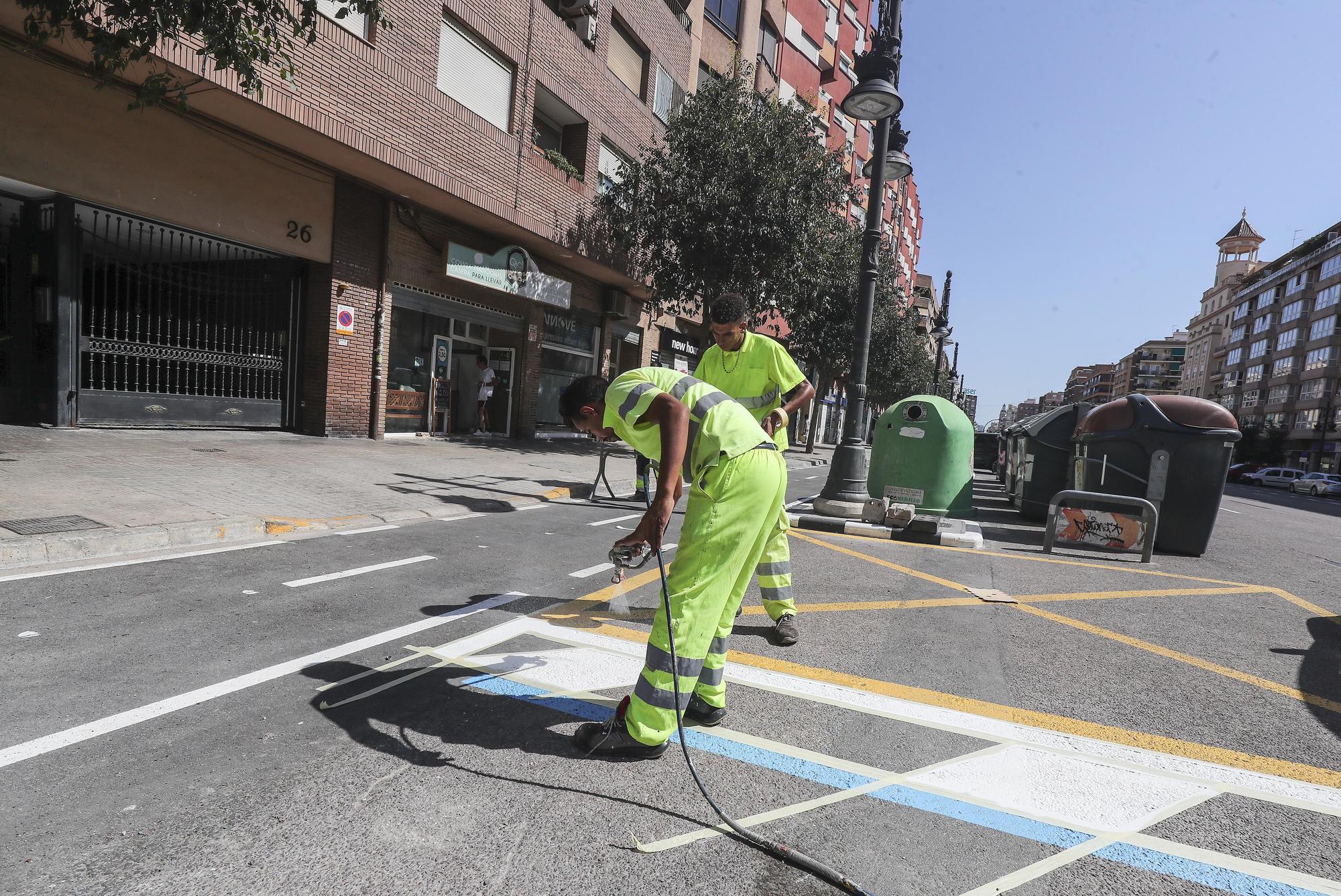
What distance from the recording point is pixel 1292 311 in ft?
211

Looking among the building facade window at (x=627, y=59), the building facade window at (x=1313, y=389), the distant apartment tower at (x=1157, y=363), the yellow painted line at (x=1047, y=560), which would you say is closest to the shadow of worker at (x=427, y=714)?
the yellow painted line at (x=1047, y=560)

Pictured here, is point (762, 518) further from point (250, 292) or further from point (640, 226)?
point (640, 226)

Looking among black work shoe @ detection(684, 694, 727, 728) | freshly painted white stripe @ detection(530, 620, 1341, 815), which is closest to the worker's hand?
black work shoe @ detection(684, 694, 727, 728)

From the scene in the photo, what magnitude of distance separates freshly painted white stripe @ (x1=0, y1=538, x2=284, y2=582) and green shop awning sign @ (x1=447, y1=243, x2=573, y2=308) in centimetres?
997

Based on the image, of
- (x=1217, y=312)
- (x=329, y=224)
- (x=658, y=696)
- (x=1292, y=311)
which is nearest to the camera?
(x=658, y=696)

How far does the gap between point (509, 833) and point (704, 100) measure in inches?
696

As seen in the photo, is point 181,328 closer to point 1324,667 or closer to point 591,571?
point 591,571

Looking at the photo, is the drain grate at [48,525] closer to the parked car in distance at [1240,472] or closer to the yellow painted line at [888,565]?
the yellow painted line at [888,565]

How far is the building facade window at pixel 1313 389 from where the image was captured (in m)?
57.2

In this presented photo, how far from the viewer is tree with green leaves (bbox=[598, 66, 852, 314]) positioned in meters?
16.1

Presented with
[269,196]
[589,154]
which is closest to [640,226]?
[589,154]

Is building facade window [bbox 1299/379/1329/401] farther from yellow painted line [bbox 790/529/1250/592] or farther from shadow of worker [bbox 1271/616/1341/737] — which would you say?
shadow of worker [bbox 1271/616/1341/737]

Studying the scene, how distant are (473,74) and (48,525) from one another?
11776mm

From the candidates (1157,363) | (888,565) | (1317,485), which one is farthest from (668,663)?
(1157,363)
